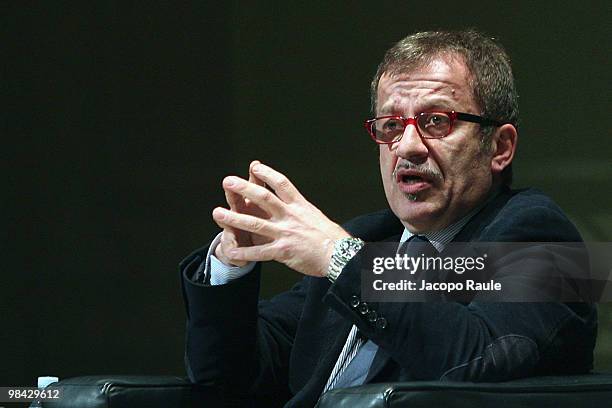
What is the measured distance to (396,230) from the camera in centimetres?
255

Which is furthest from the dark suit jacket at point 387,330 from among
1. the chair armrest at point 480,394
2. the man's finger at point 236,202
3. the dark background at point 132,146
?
the dark background at point 132,146

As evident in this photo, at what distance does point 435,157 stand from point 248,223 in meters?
0.51

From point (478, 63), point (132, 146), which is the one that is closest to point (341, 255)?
point (478, 63)

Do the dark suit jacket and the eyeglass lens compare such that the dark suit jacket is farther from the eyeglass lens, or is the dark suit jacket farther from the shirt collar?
the eyeglass lens

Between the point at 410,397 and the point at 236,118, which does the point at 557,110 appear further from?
the point at 410,397

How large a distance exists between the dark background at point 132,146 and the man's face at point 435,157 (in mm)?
2044

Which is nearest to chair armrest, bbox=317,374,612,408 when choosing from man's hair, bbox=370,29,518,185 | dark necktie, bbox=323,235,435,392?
dark necktie, bbox=323,235,435,392

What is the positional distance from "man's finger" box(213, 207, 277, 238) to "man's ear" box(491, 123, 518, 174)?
0.64 m

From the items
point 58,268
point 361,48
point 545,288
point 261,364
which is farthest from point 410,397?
point 58,268

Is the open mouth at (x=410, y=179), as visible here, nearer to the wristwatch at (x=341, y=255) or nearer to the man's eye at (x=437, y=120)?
the man's eye at (x=437, y=120)

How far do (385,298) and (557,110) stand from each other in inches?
88.7

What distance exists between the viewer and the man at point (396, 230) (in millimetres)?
1964

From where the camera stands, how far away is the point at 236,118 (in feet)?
14.9

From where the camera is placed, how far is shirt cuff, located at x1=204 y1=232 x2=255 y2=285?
2.31m
